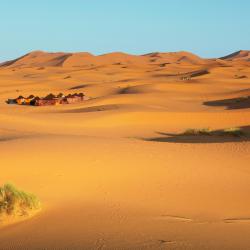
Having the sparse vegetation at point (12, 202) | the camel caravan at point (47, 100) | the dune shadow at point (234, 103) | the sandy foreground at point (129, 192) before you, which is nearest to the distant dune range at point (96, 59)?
the camel caravan at point (47, 100)

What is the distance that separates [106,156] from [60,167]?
128 cm

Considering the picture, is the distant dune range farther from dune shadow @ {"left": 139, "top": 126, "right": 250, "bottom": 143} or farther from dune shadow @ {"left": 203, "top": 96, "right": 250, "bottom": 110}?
dune shadow @ {"left": 139, "top": 126, "right": 250, "bottom": 143}

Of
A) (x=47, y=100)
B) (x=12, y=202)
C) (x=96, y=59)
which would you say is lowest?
(x=12, y=202)

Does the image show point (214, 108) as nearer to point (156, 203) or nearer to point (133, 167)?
point (133, 167)

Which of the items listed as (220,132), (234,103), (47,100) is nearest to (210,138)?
(220,132)

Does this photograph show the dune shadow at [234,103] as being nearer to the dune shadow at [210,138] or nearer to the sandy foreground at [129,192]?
the dune shadow at [210,138]

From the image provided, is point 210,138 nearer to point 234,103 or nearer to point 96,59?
point 234,103

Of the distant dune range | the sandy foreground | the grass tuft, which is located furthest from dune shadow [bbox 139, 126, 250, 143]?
the distant dune range

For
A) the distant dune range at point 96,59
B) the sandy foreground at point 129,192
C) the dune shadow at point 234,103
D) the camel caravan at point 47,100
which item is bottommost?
the sandy foreground at point 129,192

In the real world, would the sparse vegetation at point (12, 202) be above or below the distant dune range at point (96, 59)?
below

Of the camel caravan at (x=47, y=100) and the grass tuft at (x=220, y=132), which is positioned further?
the camel caravan at (x=47, y=100)

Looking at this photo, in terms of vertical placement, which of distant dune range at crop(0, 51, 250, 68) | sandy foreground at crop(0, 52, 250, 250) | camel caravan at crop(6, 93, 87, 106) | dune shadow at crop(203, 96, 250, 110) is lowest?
sandy foreground at crop(0, 52, 250, 250)

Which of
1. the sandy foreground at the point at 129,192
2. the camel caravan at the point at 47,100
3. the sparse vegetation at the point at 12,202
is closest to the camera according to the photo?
the sandy foreground at the point at 129,192

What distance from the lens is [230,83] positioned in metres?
44.3
